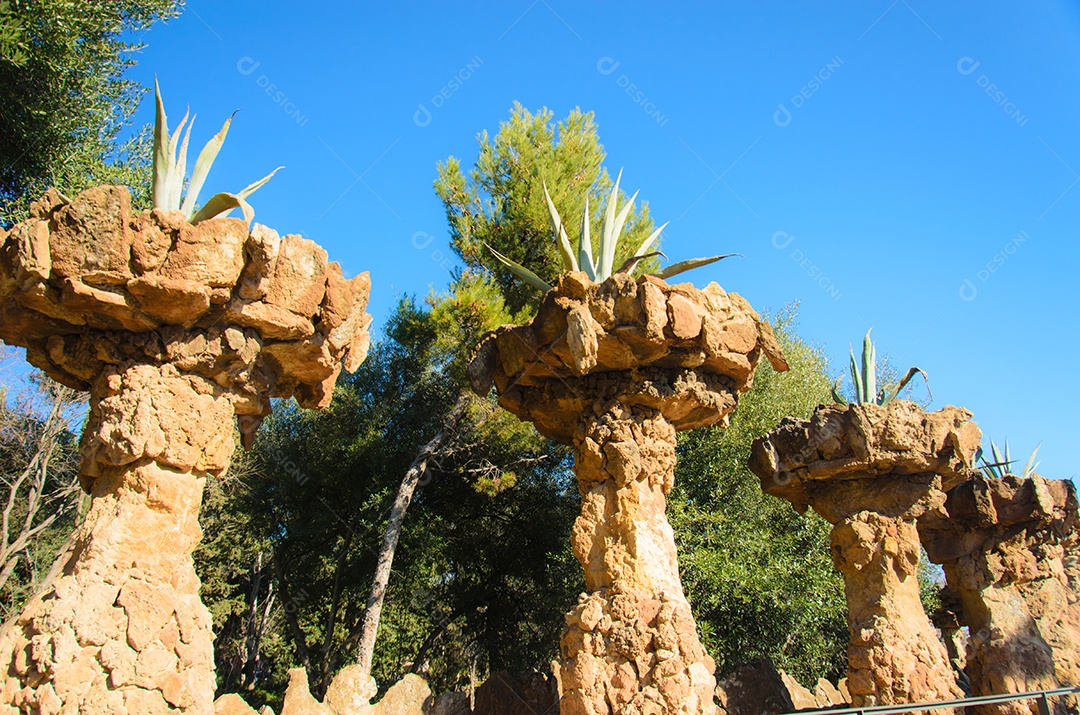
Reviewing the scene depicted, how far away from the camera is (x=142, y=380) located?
16.0ft

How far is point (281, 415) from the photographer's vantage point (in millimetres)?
14977

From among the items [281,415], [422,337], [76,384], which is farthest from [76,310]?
[281,415]

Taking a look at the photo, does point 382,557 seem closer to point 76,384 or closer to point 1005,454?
point 76,384

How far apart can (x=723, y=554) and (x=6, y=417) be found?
13.8m

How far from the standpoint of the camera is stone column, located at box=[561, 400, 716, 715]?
205 inches

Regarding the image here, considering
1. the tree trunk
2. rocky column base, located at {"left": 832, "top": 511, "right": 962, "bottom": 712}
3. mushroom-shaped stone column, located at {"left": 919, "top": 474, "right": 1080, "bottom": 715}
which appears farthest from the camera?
the tree trunk

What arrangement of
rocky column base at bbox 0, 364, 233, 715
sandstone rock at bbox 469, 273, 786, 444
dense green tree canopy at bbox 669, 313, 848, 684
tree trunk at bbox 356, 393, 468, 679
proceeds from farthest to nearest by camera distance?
dense green tree canopy at bbox 669, 313, 848, 684
tree trunk at bbox 356, 393, 468, 679
sandstone rock at bbox 469, 273, 786, 444
rocky column base at bbox 0, 364, 233, 715

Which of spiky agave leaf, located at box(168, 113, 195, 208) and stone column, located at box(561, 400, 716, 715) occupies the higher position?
spiky agave leaf, located at box(168, 113, 195, 208)

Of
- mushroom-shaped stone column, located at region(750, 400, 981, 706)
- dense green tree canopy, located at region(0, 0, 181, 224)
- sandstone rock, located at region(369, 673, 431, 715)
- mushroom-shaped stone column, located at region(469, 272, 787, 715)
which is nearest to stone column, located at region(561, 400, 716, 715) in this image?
mushroom-shaped stone column, located at region(469, 272, 787, 715)

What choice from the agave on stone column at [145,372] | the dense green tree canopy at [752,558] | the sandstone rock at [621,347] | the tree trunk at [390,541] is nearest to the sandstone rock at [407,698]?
the tree trunk at [390,541]

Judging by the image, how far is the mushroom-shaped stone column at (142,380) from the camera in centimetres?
423

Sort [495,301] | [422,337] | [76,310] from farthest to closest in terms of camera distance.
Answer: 1. [422,337]
2. [495,301]
3. [76,310]

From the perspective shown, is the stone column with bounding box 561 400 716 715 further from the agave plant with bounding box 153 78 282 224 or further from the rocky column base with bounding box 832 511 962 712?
the agave plant with bounding box 153 78 282 224

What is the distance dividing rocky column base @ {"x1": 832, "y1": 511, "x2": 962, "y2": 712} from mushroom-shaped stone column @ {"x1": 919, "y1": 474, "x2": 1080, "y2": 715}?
1.23 metres
